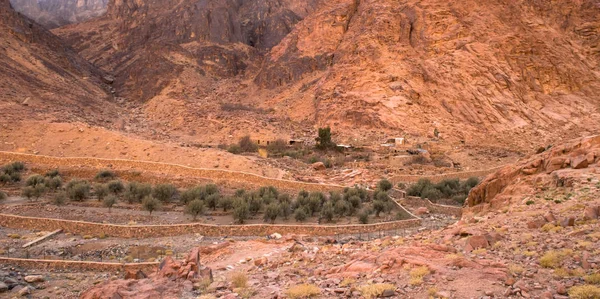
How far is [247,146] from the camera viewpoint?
112ft

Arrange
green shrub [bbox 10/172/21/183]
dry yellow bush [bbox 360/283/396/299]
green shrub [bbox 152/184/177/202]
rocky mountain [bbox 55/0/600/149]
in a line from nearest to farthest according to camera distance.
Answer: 1. dry yellow bush [bbox 360/283/396/299]
2. green shrub [bbox 152/184/177/202]
3. green shrub [bbox 10/172/21/183]
4. rocky mountain [bbox 55/0/600/149]

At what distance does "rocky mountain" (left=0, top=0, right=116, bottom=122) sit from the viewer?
34.6 m

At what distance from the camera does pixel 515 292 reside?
5535 millimetres

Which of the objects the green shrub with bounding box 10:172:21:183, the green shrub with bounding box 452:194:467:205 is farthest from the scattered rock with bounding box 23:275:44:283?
the green shrub with bounding box 452:194:467:205

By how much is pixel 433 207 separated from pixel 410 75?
75.2ft

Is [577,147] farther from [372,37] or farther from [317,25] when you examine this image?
[317,25]

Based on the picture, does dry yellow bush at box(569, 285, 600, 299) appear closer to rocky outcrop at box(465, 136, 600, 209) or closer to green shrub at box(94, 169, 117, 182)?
rocky outcrop at box(465, 136, 600, 209)

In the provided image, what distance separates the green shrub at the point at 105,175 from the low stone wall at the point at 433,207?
16.3 m

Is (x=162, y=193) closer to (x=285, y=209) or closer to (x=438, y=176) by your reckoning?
(x=285, y=209)

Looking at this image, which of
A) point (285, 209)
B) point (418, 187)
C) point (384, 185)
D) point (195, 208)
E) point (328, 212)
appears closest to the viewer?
point (328, 212)

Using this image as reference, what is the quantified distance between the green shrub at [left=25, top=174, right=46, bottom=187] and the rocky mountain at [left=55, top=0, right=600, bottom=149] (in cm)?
1897

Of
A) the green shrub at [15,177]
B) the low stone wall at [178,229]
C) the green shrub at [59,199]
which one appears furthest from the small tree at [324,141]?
the green shrub at [15,177]

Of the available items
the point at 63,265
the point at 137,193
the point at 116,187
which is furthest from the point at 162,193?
the point at 63,265

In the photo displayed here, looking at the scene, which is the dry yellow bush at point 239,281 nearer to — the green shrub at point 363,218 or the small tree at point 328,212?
the green shrub at point 363,218
